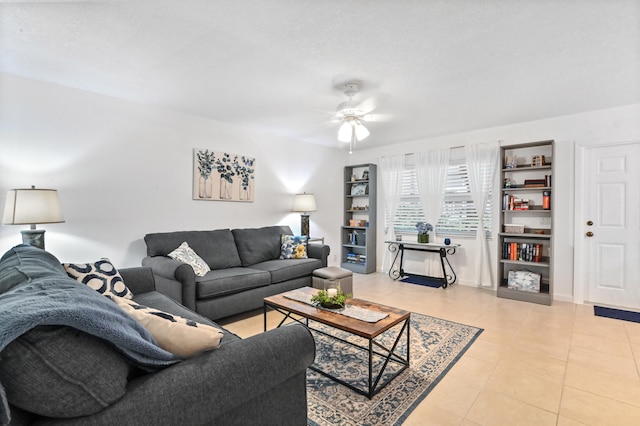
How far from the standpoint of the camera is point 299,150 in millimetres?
5309

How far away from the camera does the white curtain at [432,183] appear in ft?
16.2

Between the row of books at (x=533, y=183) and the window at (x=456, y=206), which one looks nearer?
the row of books at (x=533, y=183)

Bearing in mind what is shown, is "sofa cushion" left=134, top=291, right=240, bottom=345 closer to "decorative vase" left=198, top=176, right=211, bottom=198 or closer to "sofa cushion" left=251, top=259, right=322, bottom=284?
"sofa cushion" left=251, top=259, right=322, bottom=284

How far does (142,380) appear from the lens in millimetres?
962

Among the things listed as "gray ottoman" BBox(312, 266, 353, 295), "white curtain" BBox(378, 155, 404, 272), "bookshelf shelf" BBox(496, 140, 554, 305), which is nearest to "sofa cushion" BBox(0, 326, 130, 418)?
"gray ottoman" BBox(312, 266, 353, 295)

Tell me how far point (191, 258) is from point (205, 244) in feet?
1.33

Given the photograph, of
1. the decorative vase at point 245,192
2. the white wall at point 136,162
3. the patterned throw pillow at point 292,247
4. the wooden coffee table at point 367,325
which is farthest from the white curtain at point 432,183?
the wooden coffee table at point 367,325

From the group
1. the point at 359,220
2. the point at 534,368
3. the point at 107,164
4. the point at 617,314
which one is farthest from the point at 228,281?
the point at 617,314

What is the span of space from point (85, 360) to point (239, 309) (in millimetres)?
2445

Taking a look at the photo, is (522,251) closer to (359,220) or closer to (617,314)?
(617,314)

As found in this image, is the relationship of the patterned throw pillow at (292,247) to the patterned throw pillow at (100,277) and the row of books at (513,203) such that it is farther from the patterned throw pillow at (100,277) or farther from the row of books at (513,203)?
the row of books at (513,203)

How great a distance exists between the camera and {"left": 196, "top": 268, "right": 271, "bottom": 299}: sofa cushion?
293 cm

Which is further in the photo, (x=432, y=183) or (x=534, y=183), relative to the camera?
(x=432, y=183)

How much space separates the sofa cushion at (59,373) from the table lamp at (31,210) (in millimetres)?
2324
